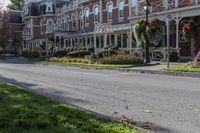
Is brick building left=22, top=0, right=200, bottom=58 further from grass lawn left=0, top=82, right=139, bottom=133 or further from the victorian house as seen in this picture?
grass lawn left=0, top=82, right=139, bottom=133

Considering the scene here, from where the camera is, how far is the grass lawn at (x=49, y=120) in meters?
7.26

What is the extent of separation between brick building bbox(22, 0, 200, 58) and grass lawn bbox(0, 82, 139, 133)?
23858mm

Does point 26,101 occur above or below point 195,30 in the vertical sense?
below

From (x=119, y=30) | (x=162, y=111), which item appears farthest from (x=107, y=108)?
(x=119, y=30)

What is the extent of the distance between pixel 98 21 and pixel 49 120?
46262mm

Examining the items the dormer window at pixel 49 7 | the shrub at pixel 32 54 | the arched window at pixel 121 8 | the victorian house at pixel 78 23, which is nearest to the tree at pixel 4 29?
the victorian house at pixel 78 23

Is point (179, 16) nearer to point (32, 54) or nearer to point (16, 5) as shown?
point (32, 54)

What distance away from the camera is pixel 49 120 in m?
8.07

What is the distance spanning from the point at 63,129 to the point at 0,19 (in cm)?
6828

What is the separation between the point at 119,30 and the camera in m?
45.0

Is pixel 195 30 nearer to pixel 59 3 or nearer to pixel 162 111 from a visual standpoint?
pixel 162 111

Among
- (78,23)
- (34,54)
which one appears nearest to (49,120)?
(34,54)

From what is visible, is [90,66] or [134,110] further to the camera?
[90,66]

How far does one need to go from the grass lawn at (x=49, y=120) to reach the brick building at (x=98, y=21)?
78.3ft
